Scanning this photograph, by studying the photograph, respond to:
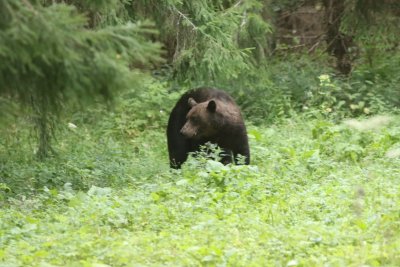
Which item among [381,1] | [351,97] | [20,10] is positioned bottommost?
[351,97]

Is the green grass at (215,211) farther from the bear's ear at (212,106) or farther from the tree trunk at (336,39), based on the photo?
the tree trunk at (336,39)

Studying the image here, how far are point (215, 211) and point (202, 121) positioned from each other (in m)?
3.98

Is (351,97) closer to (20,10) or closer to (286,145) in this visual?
(286,145)

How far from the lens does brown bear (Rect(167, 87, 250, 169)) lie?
38.2 ft

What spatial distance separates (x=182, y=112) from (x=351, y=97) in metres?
4.93

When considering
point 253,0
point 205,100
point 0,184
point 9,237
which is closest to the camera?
point 9,237

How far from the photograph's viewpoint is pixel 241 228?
23.7 ft

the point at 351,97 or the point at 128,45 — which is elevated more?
the point at 128,45

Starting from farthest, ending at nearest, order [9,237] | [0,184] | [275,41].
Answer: [275,41]
[0,184]
[9,237]

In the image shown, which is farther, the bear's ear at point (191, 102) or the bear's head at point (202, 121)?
the bear's ear at point (191, 102)

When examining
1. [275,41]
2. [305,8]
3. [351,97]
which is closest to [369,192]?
[351,97]

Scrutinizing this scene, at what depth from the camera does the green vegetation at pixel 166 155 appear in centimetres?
598

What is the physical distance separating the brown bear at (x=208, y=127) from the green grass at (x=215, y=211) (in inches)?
19.2

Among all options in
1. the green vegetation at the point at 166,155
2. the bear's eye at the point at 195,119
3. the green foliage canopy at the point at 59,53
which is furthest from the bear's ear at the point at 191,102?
the green foliage canopy at the point at 59,53
